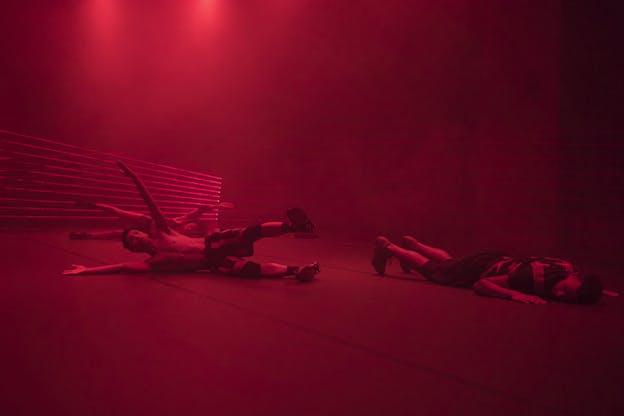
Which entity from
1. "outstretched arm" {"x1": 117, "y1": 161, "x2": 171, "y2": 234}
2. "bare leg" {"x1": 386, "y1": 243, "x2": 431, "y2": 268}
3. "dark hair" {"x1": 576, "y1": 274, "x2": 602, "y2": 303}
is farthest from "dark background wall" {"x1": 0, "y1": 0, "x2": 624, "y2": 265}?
"outstretched arm" {"x1": 117, "y1": 161, "x2": 171, "y2": 234}

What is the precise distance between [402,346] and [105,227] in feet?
17.3

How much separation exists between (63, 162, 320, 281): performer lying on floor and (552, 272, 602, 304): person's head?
124cm

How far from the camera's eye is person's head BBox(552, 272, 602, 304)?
85.2 inches

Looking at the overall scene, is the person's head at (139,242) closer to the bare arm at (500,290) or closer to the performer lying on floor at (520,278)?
the performer lying on floor at (520,278)

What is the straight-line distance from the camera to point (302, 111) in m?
6.39

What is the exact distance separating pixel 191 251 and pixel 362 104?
3801 mm

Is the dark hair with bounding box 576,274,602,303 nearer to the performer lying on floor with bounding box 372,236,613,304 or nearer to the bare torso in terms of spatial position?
the performer lying on floor with bounding box 372,236,613,304

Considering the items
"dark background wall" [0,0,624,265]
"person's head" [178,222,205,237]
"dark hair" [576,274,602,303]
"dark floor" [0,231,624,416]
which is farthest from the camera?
"dark background wall" [0,0,624,265]

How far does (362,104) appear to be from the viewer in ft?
19.4

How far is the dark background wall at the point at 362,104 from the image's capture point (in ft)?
14.0

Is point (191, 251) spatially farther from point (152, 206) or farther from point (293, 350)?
point (293, 350)

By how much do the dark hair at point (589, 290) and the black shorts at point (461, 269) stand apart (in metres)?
0.41

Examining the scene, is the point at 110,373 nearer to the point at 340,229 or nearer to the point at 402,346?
the point at 402,346

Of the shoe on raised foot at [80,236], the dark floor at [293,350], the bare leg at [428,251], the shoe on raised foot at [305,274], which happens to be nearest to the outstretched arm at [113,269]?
the dark floor at [293,350]
